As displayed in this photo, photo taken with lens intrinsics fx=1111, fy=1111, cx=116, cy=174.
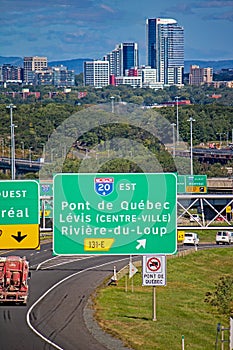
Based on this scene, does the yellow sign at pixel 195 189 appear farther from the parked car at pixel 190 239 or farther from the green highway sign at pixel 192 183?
the parked car at pixel 190 239

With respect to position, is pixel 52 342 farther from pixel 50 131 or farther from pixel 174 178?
pixel 50 131

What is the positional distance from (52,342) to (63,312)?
7501 millimetres

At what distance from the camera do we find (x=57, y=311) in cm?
4688

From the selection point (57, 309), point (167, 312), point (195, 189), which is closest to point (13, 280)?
point (57, 309)

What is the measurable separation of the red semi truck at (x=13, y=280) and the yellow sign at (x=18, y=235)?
4017 mm

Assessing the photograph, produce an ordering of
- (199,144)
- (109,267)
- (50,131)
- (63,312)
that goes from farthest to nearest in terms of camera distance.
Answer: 1. (199,144)
2. (50,131)
3. (109,267)
4. (63,312)

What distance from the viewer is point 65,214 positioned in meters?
33.0

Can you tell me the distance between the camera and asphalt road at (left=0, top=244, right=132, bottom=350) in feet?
129

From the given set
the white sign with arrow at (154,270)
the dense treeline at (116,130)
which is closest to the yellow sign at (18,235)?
the white sign with arrow at (154,270)

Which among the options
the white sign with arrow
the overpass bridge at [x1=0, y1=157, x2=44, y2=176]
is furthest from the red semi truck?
the overpass bridge at [x1=0, y1=157, x2=44, y2=176]

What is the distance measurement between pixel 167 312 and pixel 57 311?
15.4 ft

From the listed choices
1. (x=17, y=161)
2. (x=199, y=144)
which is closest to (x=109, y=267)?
(x=17, y=161)

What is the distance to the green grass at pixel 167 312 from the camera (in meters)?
40.3

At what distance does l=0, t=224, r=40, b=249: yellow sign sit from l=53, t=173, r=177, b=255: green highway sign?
61 centimetres
